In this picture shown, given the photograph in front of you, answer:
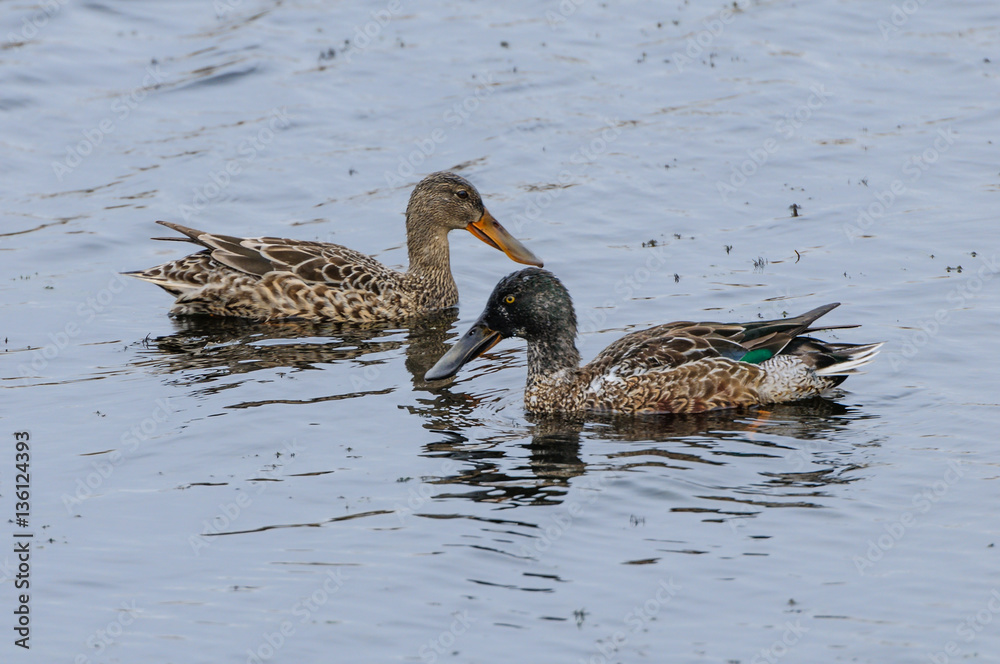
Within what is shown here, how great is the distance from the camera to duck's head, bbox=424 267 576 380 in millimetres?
11703

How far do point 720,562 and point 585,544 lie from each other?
3.09 ft

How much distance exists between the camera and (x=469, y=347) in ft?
39.1

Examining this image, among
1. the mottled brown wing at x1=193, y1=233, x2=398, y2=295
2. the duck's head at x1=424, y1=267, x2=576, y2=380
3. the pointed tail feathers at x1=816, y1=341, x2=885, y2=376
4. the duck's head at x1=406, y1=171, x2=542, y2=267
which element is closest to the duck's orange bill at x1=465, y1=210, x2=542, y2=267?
the duck's head at x1=406, y1=171, x2=542, y2=267

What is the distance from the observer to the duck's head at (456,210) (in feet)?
50.7

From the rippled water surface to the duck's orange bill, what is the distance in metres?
0.77

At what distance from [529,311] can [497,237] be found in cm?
389

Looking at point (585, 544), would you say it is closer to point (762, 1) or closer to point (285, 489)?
point (285, 489)

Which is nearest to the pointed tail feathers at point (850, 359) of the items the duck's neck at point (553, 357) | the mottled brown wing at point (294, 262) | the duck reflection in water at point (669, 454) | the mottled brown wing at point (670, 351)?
the duck reflection in water at point (669, 454)

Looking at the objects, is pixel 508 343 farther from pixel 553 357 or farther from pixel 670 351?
pixel 670 351

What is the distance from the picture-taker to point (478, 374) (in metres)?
12.9

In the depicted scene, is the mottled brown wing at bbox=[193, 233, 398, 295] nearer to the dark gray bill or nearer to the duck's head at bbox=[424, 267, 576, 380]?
the dark gray bill

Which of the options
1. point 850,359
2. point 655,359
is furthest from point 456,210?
point 850,359

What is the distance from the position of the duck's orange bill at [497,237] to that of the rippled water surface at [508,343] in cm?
77

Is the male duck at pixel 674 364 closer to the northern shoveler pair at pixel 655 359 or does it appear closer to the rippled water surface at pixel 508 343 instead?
the northern shoveler pair at pixel 655 359
